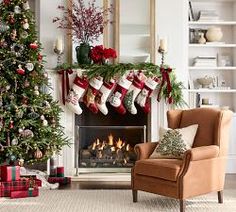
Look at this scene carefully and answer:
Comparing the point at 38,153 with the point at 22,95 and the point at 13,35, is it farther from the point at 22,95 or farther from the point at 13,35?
the point at 13,35

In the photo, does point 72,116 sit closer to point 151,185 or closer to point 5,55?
point 5,55

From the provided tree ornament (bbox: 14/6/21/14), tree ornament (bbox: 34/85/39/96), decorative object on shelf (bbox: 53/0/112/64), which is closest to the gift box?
tree ornament (bbox: 34/85/39/96)

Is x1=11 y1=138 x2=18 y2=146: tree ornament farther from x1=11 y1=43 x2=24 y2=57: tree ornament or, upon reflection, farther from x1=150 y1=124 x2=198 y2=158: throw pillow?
x1=150 y1=124 x2=198 y2=158: throw pillow

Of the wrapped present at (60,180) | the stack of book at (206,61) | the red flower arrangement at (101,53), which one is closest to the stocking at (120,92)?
the red flower arrangement at (101,53)

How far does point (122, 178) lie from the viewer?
20.0ft

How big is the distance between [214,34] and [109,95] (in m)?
1.70

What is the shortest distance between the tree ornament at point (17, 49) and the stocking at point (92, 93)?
928 millimetres

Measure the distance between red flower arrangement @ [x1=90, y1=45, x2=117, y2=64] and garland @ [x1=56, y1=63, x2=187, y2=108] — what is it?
0.29 feet

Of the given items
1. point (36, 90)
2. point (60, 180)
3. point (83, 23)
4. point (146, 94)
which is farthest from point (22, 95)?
point (146, 94)

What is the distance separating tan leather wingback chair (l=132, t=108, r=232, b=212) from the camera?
4320 mm

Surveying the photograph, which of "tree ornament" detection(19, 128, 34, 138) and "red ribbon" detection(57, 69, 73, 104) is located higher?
"red ribbon" detection(57, 69, 73, 104)

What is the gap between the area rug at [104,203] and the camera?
451cm

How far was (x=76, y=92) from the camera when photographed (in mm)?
5930

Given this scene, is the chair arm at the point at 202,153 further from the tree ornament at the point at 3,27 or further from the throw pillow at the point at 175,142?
the tree ornament at the point at 3,27
